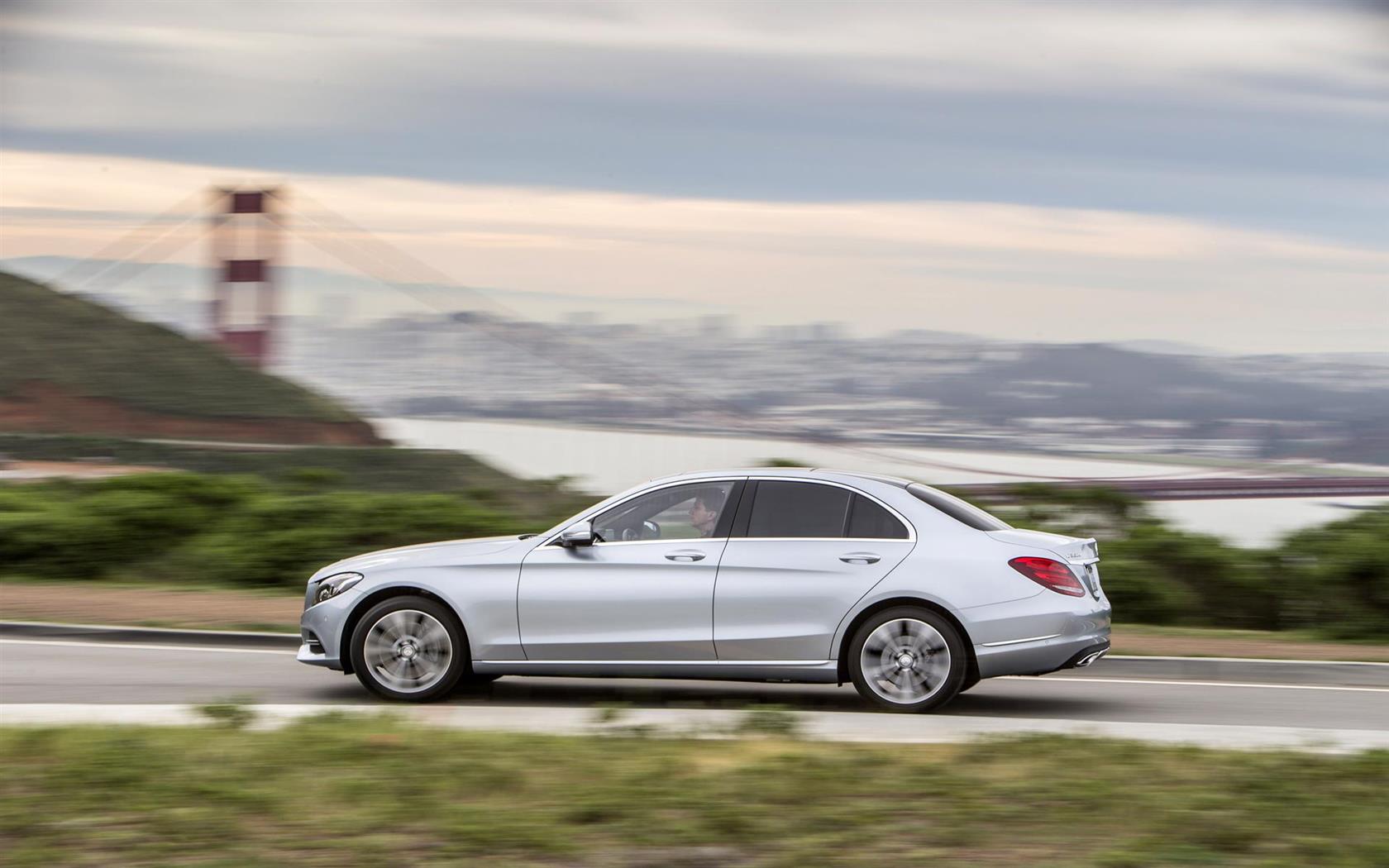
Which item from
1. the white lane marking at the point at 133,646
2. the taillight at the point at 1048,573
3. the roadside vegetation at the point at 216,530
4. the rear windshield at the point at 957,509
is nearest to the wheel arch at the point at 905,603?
the taillight at the point at 1048,573

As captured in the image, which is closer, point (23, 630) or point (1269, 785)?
point (1269, 785)

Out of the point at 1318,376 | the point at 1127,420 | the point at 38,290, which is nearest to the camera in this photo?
the point at 1318,376

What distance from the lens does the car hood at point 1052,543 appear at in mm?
8758

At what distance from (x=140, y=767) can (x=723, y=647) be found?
11.3 feet

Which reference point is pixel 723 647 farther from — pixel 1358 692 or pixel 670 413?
pixel 670 413

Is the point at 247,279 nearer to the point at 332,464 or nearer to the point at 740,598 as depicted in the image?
the point at 332,464

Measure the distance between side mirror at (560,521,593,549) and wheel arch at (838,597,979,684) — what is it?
5.10ft

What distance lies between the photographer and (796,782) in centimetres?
610

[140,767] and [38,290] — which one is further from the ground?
[38,290]

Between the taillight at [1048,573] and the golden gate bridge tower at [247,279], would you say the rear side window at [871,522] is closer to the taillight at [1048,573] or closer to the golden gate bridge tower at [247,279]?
the taillight at [1048,573]

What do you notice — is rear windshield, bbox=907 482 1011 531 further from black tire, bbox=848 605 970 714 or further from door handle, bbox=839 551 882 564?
black tire, bbox=848 605 970 714

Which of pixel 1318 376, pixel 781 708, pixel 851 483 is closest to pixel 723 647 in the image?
pixel 781 708

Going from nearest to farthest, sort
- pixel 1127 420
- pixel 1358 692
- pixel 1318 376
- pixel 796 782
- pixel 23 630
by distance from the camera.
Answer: pixel 796 782
pixel 1358 692
pixel 23 630
pixel 1318 376
pixel 1127 420

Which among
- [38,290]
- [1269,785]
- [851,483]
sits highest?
[38,290]
